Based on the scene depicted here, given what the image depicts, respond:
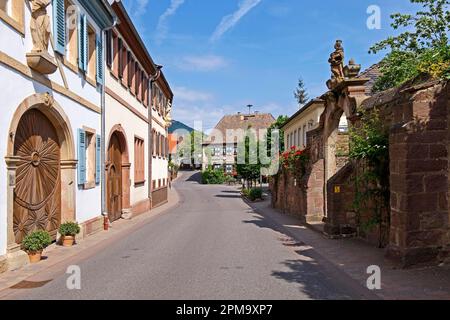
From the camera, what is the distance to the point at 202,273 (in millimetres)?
7684

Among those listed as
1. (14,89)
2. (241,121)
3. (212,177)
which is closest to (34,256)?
(14,89)

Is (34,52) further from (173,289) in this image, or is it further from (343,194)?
(343,194)

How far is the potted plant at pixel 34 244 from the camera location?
8.71 m

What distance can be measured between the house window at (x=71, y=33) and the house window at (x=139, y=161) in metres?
9.72

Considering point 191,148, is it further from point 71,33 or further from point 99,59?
point 71,33

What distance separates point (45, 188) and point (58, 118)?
5.61 feet

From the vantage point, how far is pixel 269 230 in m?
14.8

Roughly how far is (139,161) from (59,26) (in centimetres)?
1254

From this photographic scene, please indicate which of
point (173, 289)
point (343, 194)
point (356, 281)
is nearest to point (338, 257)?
point (356, 281)

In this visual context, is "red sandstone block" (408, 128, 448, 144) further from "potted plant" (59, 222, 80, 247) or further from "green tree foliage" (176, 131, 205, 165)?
"green tree foliage" (176, 131, 205, 165)

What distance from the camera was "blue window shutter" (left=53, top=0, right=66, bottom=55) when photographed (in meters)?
Answer: 10.6

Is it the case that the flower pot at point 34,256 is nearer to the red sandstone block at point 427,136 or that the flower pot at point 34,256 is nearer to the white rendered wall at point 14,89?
the white rendered wall at point 14,89

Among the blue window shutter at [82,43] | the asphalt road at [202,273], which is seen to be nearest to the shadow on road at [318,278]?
the asphalt road at [202,273]
